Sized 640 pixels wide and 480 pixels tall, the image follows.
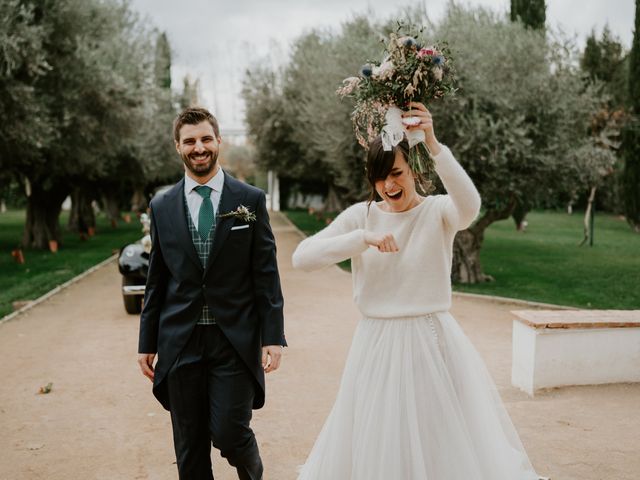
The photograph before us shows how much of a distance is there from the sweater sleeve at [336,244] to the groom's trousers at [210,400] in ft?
1.98

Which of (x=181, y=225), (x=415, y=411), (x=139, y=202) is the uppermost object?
(x=181, y=225)

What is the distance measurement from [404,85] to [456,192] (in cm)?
52

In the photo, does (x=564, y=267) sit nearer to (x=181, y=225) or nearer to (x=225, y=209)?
(x=225, y=209)

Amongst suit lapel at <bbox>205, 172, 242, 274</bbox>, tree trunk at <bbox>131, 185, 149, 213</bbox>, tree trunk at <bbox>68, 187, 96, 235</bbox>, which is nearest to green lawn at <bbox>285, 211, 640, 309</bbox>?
suit lapel at <bbox>205, 172, 242, 274</bbox>

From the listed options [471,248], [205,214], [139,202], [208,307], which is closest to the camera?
[208,307]

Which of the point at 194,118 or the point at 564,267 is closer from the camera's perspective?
the point at 194,118

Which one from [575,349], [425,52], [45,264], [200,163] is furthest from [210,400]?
[45,264]

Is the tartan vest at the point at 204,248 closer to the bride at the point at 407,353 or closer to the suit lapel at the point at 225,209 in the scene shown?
the suit lapel at the point at 225,209

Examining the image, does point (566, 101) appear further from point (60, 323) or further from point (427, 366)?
point (427, 366)

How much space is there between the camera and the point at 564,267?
16.5 m

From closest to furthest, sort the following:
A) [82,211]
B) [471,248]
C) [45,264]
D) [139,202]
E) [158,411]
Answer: [158,411] < [471,248] < [45,264] < [82,211] < [139,202]

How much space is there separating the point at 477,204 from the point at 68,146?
52.7ft

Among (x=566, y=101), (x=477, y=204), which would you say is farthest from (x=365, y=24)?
(x=477, y=204)

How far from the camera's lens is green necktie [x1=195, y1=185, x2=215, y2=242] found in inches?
133
